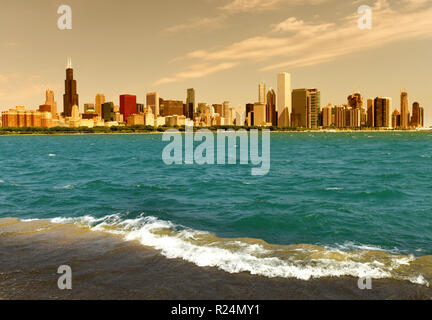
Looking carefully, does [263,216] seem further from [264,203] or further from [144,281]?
[144,281]

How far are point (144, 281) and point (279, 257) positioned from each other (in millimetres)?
5904

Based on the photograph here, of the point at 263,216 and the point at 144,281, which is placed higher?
the point at 144,281

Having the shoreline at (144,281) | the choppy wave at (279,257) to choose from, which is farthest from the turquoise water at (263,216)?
the shoreline at (144,281)

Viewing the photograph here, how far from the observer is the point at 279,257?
14141 mm

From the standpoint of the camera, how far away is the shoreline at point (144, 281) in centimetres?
1077

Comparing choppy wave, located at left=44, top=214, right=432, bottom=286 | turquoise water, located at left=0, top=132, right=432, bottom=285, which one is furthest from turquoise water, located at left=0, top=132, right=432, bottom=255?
choppy wave, located at left=44, top=214, right=432, bottom=286

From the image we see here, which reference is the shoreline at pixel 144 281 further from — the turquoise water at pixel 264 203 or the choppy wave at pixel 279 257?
the turquoise water at pixel 264 203

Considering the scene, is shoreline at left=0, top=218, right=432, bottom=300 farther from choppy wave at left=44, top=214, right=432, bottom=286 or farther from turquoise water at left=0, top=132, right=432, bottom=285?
turquoise water at left=0, top=132, right=432, bottom=285

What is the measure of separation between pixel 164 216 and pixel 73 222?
229 inches

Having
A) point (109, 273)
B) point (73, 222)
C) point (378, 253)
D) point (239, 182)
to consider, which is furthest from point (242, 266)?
point (239, 182)

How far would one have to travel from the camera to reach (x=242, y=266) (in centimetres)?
1309

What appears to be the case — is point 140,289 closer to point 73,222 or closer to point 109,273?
point 109,273

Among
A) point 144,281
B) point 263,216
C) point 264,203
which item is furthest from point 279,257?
point 264,203

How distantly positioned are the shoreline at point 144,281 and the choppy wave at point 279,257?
533mm
